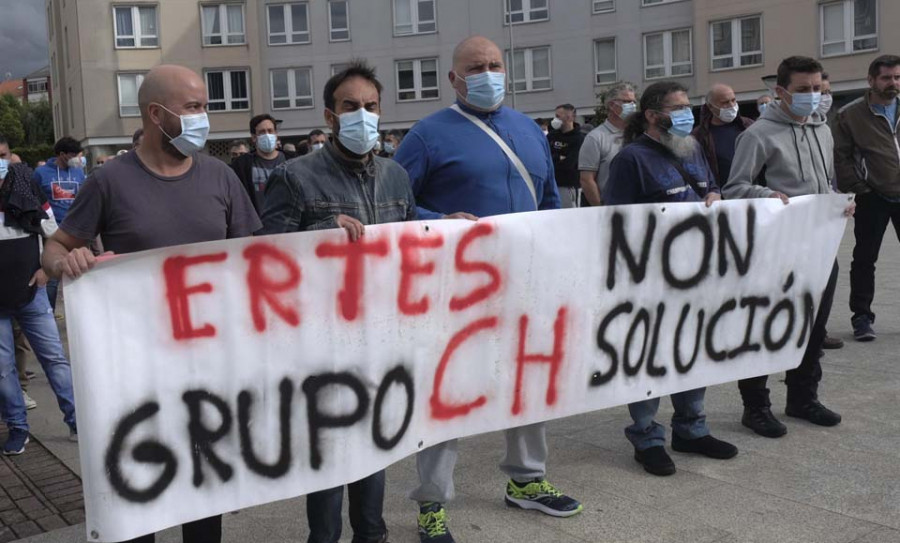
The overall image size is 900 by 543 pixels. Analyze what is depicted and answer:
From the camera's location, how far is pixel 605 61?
38375mm

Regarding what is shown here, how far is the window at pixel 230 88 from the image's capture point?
1715 inches

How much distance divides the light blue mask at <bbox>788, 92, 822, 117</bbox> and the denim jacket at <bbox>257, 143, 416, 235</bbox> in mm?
2732

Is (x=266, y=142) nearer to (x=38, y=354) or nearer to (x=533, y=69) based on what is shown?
(x=38, y=354)

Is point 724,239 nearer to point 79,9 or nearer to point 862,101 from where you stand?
point 862,101

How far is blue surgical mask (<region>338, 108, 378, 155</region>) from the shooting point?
140 inches

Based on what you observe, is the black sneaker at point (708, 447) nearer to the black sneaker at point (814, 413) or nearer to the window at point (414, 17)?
the black sneaker at point (814, 413)

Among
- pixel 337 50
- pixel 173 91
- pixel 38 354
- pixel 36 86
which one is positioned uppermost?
pixel 36 86

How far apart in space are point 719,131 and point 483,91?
3766mm

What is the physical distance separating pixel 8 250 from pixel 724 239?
4.23 m

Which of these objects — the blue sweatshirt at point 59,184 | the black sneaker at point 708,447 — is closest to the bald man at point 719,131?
the black sneaker at point 708,447

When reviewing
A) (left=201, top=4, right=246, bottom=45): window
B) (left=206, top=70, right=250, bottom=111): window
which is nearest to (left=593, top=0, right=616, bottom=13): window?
(left=206, top=70, right=250, bottom=111): window

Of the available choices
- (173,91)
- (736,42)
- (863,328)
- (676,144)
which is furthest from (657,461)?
(736,42)

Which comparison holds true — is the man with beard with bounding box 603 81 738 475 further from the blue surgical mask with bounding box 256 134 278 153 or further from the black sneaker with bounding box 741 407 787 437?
the blue surgical mask with bounding box 256 134 278 153

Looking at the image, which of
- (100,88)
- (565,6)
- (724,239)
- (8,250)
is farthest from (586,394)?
(100,88)
